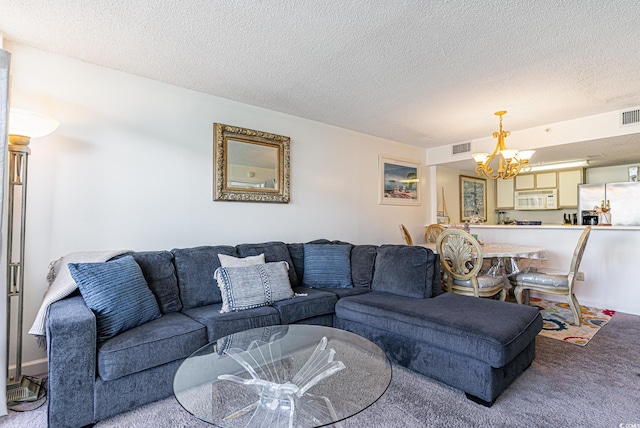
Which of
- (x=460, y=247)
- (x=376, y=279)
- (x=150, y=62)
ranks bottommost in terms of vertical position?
(x=376, y=279)

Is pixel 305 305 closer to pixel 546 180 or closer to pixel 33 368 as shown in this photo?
pixel 33 368

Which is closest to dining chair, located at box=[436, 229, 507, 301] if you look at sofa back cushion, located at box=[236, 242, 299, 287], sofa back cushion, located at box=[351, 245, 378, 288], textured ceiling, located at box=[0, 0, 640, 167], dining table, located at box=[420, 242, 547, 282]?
dining table, located at box=[420, 242, 547, 282]

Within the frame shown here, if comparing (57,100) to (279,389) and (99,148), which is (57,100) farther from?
(279,389)

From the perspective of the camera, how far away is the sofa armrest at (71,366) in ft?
5.39

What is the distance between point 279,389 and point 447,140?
179 inches

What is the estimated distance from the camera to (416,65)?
8.52 ft

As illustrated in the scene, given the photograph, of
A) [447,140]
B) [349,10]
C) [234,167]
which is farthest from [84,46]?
[447,140]

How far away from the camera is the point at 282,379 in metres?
1.52

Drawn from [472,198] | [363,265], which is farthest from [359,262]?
[472,198]

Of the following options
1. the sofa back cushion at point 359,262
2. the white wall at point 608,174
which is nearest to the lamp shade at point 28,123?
the sofa back cushion at point 359,262

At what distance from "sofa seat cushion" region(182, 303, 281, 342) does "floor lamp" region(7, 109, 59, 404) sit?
100 centimetres

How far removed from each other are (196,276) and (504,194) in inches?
262

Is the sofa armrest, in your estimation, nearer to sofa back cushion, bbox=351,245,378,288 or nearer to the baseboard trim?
the baseboard trim

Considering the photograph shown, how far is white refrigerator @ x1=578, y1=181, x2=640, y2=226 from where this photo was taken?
473 cm
